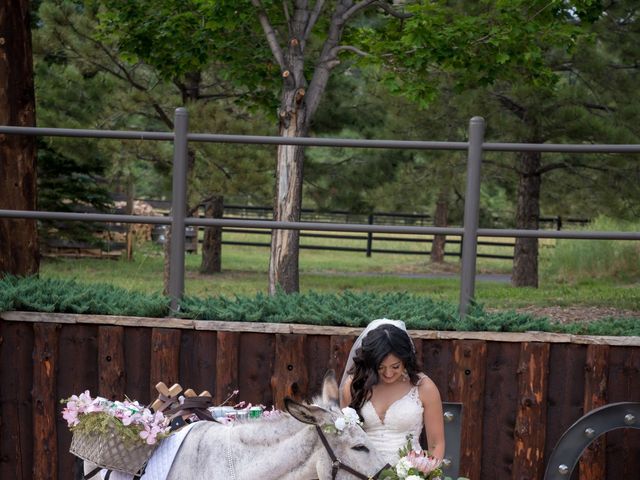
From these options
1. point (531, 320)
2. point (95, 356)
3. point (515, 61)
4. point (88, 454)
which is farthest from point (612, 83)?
point (88, 454)

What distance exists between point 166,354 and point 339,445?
7.92 feet

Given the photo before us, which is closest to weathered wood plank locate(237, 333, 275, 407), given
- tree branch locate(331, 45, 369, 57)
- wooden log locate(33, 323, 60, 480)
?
wooden log locate(33, 323, 60, 480)

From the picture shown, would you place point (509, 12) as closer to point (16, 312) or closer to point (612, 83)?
point (612, 83)

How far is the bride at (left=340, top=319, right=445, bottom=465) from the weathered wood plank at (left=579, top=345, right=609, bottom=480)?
1.29 m

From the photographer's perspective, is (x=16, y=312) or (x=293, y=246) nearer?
(x=16, y=312)

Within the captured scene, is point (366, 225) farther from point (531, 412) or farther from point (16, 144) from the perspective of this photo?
point (16, 144)

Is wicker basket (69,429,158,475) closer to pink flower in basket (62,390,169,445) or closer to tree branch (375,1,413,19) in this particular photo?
pink flower in basket (62,390,169,445)

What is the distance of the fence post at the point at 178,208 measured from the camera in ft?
20.0

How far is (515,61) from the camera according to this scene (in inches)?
522

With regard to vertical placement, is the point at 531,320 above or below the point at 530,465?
above

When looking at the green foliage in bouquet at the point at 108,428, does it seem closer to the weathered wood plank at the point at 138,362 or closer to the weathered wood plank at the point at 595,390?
the weathered wood plank at the point at 138,362

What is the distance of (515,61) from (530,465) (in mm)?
8385

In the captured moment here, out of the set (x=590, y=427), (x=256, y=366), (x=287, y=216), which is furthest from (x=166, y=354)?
(x=287, y=216)

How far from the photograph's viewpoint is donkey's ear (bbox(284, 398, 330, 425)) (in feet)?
12.5
